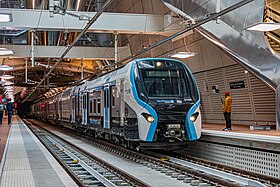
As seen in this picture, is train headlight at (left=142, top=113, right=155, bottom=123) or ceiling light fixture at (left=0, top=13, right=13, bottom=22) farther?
train headlight at (left=142, top=113, right=155, bottom=123)

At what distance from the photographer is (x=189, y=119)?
38.4 feet

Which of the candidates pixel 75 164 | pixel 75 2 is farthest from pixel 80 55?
pixel 75 164

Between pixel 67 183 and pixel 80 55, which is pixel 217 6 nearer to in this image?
pixel 67 183

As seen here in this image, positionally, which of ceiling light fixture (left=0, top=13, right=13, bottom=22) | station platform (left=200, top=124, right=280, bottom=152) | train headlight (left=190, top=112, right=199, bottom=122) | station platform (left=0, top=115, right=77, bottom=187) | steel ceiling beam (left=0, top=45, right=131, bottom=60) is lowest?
station platform (left=0, top=115, right=77, bottom=187)

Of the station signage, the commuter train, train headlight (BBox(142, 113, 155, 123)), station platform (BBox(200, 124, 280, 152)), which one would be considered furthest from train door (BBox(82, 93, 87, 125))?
train headlight (BBox(142, 113, 155, 123))

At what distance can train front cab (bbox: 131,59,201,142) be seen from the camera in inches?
448

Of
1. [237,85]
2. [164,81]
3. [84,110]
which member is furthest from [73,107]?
[164,81]

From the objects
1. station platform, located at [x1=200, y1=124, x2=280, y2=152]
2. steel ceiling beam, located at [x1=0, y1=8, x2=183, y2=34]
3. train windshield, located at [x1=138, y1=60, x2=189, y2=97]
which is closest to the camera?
station platform, located at [x1=200, y1=124, x2=280, y2=152]

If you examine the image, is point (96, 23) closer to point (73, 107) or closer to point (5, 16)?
point (73, 107)

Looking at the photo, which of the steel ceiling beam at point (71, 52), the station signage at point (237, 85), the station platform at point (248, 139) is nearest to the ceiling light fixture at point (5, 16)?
the station platform at point (248, 139)

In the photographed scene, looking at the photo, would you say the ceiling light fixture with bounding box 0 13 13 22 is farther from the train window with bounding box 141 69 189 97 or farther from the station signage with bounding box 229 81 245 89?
the station signage with bounding box 229 81 245 89

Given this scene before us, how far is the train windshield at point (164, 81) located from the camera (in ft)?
39.3

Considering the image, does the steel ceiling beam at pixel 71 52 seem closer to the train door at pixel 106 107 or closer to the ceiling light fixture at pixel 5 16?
the train door at pixel 106 107

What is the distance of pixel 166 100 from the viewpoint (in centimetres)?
1170
